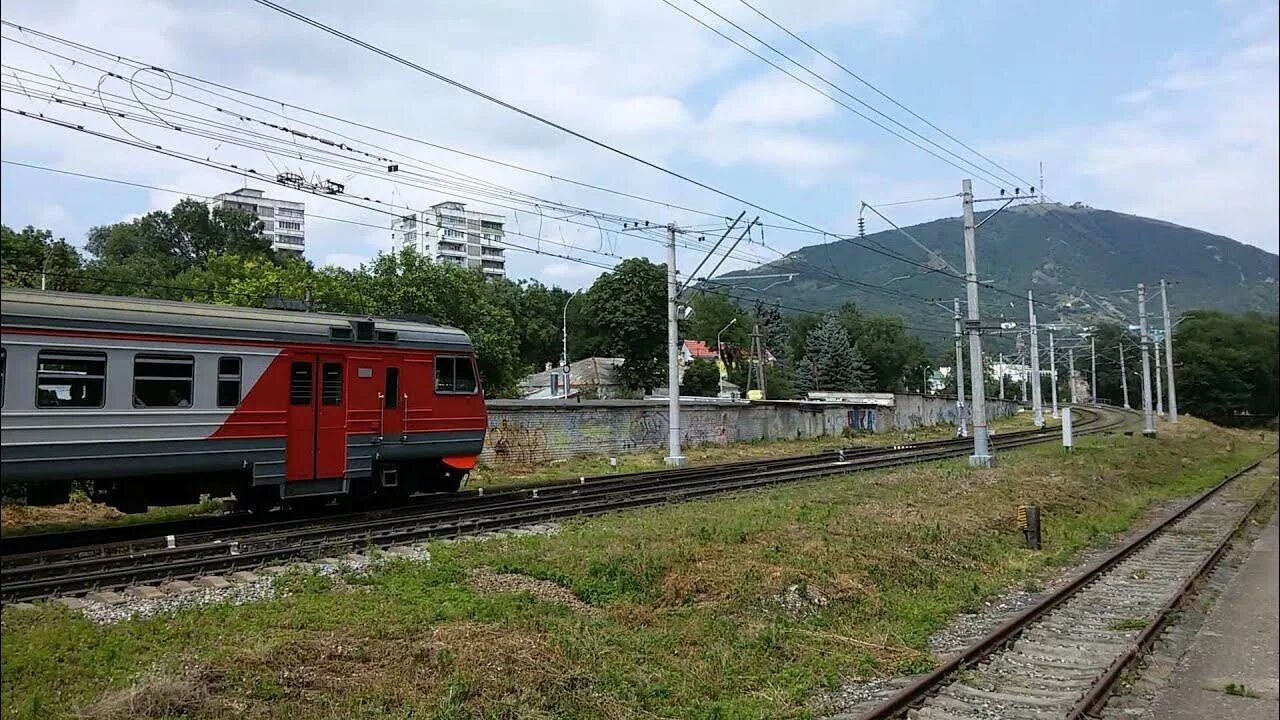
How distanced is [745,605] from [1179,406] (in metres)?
58.8

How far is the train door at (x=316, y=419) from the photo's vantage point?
13.1 meters

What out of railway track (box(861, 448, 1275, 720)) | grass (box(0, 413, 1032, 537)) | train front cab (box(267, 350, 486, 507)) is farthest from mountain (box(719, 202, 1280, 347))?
railway track (box(861, 448, 1275, 720))

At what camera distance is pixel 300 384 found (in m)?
13.2

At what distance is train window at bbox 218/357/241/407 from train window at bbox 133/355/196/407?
16.1 inches

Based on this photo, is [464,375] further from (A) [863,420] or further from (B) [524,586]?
(A) [863,420]

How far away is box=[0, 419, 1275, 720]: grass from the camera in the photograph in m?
6.45

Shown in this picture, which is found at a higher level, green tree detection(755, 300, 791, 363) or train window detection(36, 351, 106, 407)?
green tree detection(755, 300, 791, 363)

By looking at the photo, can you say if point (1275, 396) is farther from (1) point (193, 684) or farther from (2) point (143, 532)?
(2) point (143, 532)

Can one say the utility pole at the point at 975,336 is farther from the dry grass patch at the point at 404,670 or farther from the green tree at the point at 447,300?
the dry grass patch at the point at 404,670

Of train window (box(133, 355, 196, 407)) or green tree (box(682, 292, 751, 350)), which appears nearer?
train window (box(133, 355, 196, 407))

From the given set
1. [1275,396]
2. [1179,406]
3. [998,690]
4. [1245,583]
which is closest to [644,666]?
[998,690]

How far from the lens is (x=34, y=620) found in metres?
7.23

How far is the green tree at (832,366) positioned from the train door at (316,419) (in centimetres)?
7883

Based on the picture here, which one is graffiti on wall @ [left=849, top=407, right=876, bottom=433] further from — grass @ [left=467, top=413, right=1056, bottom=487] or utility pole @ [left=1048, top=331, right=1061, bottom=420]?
utility pole @ [left=1048, top=331, right=1061, bottom=420]
